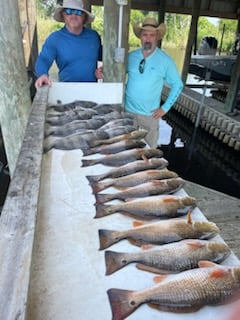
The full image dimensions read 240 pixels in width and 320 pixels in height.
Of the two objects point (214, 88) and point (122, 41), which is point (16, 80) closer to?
point (122, 41)

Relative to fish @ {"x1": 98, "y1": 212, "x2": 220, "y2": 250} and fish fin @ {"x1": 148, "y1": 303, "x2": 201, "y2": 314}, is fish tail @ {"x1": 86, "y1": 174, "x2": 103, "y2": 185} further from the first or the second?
fish fin @ {"x1": 148, "y1": 303, "x2": 201, "y2": 314}

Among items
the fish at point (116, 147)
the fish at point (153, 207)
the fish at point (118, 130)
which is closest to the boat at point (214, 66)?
the fish at point (118, 130)

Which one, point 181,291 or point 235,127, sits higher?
point 181,291

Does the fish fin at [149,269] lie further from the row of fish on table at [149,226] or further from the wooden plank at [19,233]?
the wooden plank at [19,233]

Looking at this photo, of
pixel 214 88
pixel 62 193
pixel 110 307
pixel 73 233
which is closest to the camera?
pixel 110 307

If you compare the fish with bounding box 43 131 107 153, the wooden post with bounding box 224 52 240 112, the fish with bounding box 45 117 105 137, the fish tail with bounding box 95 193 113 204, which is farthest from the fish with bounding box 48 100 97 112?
the wooden post with bounding box 224 52 240 112

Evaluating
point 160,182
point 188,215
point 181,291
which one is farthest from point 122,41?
point 181,291

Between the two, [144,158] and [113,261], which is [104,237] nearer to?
[113,261]

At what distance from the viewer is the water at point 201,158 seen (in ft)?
24.2

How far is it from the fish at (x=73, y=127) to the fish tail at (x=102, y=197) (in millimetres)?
763

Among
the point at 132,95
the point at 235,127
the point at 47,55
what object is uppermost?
the point at 47,55

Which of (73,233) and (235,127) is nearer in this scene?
(73,233)

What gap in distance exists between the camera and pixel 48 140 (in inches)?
81.7

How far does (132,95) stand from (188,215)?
1.97 m
